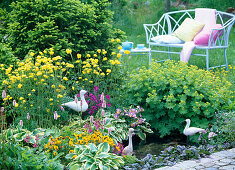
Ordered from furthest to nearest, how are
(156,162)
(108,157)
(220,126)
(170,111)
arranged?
1. (170,111)
2. (220,126)
3. (156,162)
4. (108,157)

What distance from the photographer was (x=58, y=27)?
4609mm

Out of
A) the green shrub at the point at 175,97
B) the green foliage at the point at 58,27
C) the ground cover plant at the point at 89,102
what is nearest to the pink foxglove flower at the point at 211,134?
the ground cover plant at the point at 89,102

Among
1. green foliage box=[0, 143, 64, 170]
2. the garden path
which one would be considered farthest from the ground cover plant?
the garden path

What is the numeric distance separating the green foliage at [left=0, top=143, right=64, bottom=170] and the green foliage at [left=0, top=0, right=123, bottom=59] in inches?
75.4

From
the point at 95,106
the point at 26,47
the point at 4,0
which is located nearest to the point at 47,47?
the point at 26,47

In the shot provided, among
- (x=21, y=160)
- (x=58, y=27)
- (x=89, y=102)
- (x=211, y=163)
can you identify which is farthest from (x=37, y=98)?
(x=211, y=163)

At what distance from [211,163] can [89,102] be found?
1.61 metres

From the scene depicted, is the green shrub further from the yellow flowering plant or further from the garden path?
the yellow flowering plant

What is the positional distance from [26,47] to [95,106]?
4.36 feet

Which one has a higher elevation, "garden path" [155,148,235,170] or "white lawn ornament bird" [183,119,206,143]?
"white lawn ornament bird" [183,119,206,143]

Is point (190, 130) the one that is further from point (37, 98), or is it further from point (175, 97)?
point (37, 98)

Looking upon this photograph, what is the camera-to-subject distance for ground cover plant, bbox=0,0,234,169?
2.86 meters

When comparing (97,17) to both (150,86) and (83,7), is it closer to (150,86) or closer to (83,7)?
(83,7)

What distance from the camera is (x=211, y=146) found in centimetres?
338
